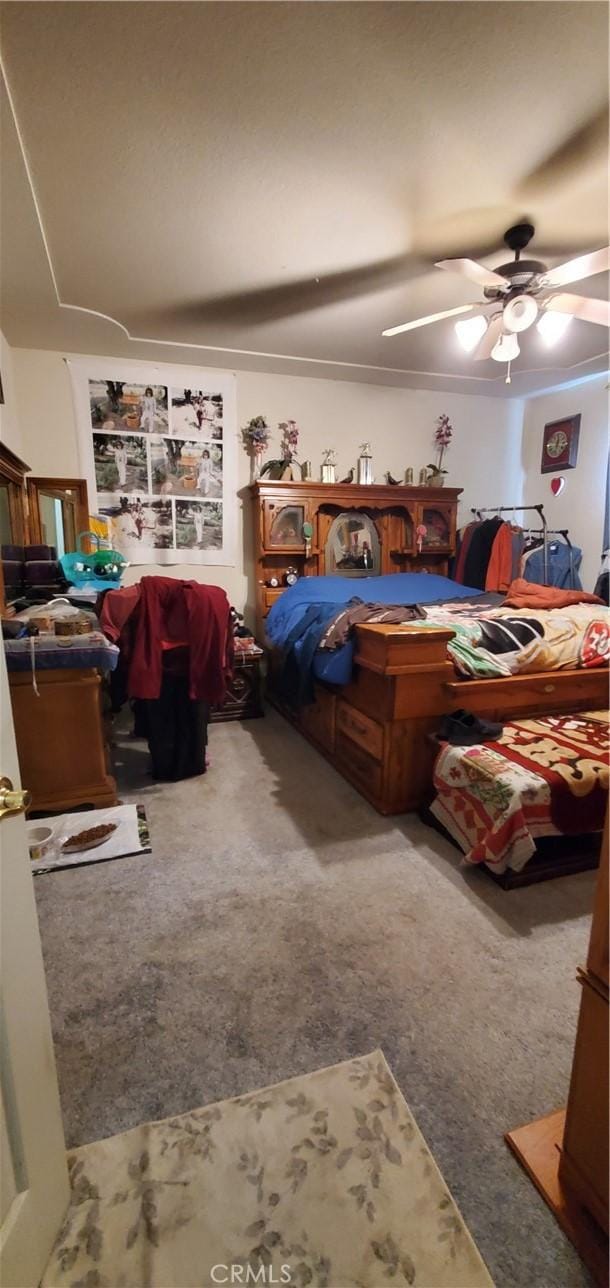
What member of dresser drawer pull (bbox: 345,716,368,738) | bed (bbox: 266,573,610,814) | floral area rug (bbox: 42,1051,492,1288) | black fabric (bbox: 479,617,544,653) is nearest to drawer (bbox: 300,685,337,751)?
bed (bbox: 266,573,610,814)

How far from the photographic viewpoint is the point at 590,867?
1936 millimetres

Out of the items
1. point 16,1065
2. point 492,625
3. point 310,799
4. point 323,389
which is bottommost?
point 310,799

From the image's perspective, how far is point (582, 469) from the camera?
4023 millimetres

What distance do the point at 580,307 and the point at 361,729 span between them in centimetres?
215

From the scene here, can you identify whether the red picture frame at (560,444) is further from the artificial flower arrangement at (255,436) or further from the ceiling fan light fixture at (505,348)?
the artificial flower arrangement at (255,436)

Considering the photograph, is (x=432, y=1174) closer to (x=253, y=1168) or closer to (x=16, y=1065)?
(x=253, y=1168)

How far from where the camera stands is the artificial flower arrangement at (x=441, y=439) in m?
4.20

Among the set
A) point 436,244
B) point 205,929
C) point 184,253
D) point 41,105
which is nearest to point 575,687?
point 205,929

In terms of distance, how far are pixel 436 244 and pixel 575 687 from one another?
2.21m

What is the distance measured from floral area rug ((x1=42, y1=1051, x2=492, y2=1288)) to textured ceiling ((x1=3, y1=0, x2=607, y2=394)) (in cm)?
269

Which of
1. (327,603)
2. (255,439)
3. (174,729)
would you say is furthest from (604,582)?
(174,729)

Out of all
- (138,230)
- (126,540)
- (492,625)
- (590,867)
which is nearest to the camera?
(590,867)

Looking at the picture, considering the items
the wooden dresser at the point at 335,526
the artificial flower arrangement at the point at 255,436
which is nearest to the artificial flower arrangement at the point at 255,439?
the artificial flower arrangement at the point at 255,436

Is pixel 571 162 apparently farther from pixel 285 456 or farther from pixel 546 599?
pixel 285 456
